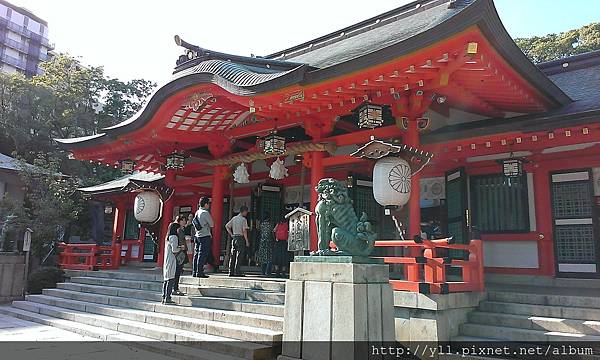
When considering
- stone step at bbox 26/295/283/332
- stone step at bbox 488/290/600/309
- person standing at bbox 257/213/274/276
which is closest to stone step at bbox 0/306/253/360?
stone step at bbox 26/295/283/332

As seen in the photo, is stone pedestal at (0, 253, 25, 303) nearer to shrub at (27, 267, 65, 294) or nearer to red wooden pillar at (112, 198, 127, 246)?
shrub at (27, 267, 65, 294)

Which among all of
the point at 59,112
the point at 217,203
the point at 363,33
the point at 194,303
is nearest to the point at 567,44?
the point at 363,33

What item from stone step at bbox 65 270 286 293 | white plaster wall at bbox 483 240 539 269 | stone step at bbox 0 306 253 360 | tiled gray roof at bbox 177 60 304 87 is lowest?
stone step at bbox 0 306 253 360

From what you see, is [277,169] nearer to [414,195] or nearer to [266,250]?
[266,250]

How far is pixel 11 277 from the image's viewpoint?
12062 millimetres

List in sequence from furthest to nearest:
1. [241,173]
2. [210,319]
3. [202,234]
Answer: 1. [241,173]
2. [202,234]
3. [210,319]

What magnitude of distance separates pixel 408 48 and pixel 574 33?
29858 millimetres

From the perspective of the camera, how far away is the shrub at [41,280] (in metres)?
12.5

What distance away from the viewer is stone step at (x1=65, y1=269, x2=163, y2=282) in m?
10.3

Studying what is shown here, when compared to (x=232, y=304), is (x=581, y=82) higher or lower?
higher

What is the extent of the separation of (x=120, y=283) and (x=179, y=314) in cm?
351

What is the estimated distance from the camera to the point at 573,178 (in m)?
8.21

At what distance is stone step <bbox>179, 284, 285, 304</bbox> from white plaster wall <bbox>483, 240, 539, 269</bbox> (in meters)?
4.50

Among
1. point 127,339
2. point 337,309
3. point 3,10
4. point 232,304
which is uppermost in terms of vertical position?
point 3,10
